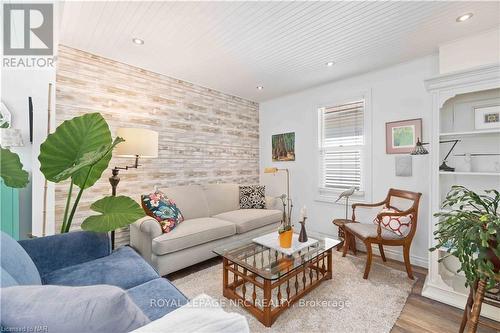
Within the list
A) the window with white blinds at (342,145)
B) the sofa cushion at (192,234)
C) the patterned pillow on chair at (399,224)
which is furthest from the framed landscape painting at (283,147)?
the patterned pillow on chair at (399,224)

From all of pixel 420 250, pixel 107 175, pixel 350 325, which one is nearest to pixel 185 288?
pixel 350 325

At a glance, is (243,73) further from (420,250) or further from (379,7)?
(420,250)

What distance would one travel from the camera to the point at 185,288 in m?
2.21

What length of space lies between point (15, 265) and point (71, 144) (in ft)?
3.04

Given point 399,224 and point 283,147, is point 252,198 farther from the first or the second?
point 399,224

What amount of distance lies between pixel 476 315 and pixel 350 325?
2.49 feet

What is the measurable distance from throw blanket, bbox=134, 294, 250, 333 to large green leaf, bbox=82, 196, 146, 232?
1.37 m

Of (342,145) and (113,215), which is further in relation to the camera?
(342,145)

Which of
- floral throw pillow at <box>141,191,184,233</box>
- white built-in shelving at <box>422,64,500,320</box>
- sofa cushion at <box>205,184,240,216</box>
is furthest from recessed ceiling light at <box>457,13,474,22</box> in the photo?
floral throw pillow at <box>141,191,184,233</box>

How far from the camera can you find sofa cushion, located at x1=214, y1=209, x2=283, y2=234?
2998 mm

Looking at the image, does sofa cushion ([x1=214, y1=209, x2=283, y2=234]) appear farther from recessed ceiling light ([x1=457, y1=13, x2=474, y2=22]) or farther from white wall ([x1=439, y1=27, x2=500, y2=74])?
recessed ceiling light ([x1=457, y1=13, x2=474, y2=22])

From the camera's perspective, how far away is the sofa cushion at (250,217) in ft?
9.84

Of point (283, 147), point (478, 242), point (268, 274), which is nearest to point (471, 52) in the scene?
point (478, 242)

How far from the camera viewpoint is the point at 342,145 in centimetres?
346
